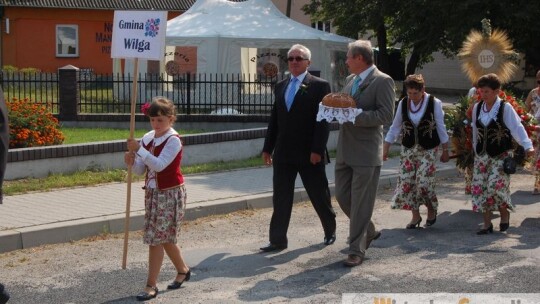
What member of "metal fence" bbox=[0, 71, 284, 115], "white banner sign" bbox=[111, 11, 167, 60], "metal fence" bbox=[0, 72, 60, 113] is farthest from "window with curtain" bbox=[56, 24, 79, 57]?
"white banner sign" bbox=[111, 11, 167, 60]

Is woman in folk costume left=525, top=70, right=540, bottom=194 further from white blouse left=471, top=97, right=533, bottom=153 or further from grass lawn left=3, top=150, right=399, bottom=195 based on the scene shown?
grass lawn left=3, top=150, right=399, bottom=195

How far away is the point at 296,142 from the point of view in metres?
8.95

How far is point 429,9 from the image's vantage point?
25250 mm

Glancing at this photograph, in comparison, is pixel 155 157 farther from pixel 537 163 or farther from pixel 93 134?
pixel 93 134

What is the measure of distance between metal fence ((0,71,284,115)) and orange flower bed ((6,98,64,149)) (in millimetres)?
4989

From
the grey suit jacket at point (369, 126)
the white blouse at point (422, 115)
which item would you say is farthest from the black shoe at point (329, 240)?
the white blouse at point (422, 115)

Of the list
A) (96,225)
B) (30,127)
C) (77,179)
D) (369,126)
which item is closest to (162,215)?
(369,126)

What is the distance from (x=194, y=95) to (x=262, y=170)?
6.72m

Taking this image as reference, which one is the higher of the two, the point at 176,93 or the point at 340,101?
the point at 340,101

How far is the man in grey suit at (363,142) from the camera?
8.27 meters

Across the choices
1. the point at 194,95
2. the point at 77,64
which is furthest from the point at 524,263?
the point at 77,64

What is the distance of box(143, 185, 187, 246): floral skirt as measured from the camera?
7137 millimetres

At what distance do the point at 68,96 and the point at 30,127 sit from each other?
226 inches

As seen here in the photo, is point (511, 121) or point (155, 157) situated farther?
point (511, 121)
